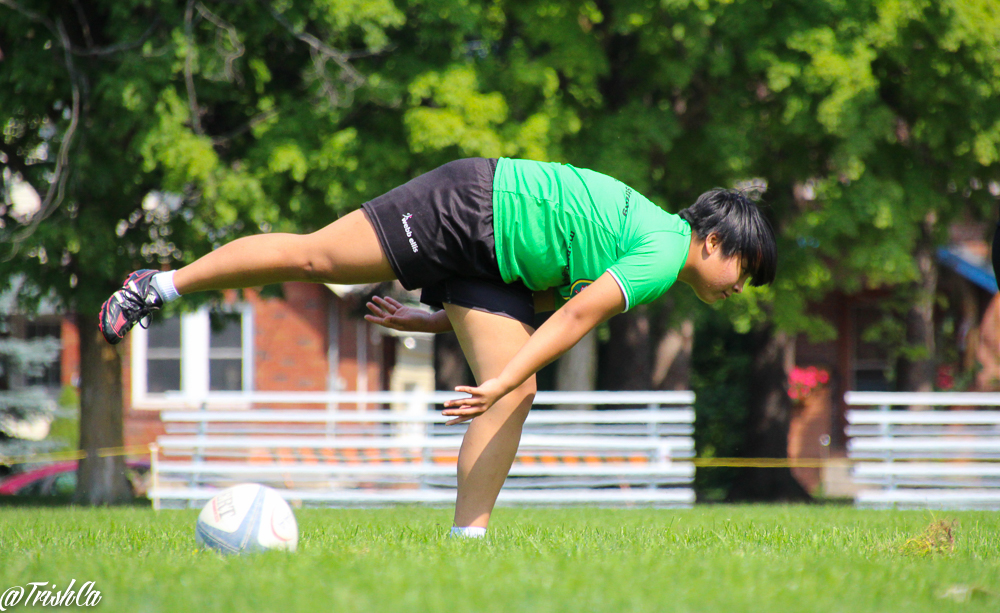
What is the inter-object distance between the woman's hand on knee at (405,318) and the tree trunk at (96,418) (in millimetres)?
9267

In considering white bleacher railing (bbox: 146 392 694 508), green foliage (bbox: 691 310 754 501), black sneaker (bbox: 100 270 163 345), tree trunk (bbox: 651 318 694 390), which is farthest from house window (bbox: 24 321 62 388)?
black sneaker (bbox: 100 270 163 345)

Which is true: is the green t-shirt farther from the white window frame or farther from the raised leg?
the white window frame

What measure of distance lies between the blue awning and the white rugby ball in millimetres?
18395

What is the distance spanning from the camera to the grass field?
8.23 feet

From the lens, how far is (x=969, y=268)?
1962 cm

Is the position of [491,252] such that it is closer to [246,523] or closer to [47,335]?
[246,523]

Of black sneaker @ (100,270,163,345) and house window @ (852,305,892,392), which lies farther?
house window @ (852,305,892,392)

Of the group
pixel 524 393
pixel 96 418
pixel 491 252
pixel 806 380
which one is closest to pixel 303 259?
pixel 491 252

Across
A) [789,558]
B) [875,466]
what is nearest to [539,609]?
[789,558]

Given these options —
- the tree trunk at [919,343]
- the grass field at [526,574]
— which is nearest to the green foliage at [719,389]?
the tree trunk at [919,343]

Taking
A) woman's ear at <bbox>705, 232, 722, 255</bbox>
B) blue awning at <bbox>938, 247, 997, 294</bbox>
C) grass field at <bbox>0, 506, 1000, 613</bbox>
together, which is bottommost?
grass field at <bbox>0, 506, 1000, 613</bbox>

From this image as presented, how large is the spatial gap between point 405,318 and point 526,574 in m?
2.14

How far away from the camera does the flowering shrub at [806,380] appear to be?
73.6 ft

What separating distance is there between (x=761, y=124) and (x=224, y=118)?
7.08m
